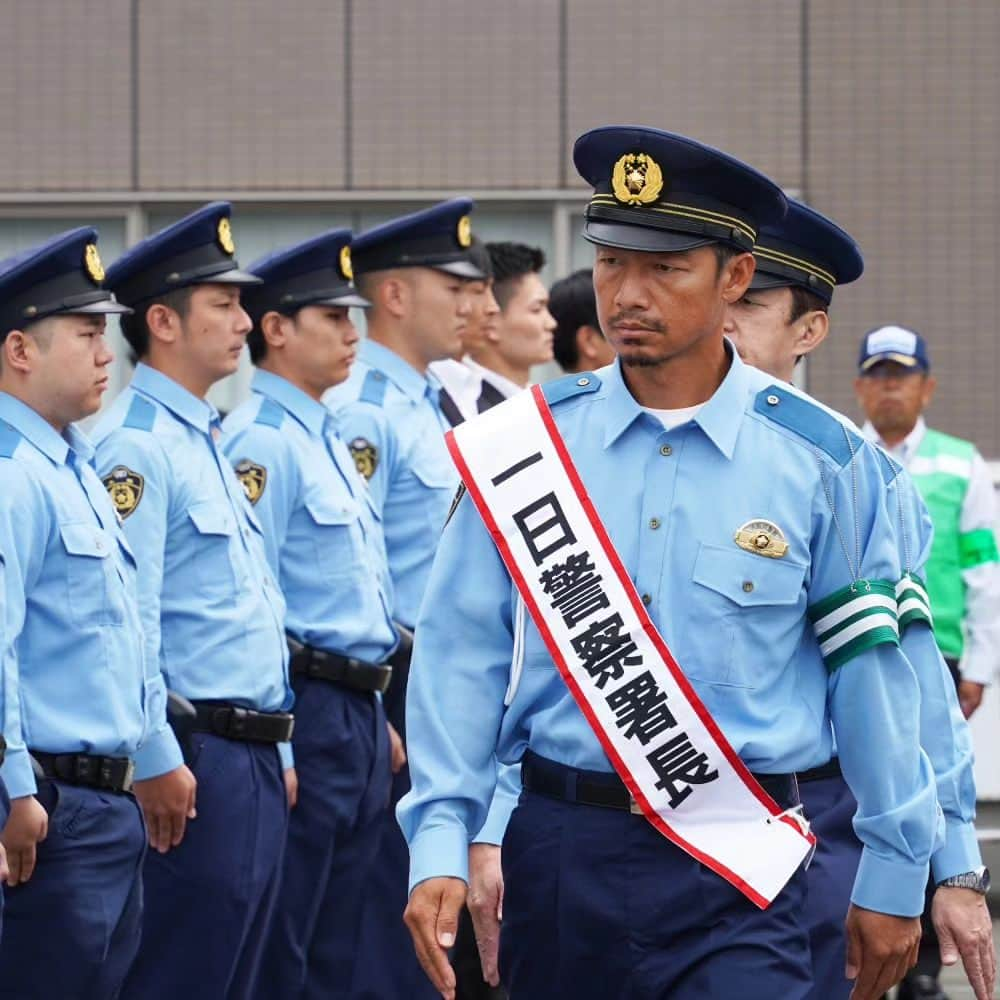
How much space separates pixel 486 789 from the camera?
3.72m

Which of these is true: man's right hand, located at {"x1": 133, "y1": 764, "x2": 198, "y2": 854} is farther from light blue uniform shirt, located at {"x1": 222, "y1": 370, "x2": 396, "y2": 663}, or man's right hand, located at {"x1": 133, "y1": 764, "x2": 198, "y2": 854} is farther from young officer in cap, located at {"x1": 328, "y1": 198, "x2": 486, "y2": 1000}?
young officer in cap, located at {"x1": 328, "y1": 198, "x2": 486, "y2": 1000}

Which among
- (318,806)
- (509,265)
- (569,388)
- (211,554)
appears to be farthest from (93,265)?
(509,265)

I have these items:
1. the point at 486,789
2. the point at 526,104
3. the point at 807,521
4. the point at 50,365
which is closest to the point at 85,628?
the point at 50,365

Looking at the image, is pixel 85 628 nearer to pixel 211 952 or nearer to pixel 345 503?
pixel 211 952

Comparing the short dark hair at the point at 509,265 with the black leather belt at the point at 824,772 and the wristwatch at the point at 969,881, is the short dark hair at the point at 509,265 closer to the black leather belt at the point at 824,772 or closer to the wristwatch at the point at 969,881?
the black leather belt at the point at 824,772

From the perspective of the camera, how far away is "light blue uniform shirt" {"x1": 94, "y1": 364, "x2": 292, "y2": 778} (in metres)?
5.80

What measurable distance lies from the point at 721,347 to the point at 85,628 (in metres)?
1.71

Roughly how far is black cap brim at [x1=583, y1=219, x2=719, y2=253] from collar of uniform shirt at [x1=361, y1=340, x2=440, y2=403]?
12.4 feet

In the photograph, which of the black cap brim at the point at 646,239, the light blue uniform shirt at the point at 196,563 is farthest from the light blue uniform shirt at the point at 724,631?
the light blue uniform shirt at the point at 196,563

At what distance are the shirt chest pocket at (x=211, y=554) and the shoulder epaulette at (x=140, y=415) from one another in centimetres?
23

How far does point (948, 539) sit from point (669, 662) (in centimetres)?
479

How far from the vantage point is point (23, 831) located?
4.66 meters

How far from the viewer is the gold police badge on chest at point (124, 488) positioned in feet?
18.7

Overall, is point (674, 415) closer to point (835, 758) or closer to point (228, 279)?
point (835, 758)
